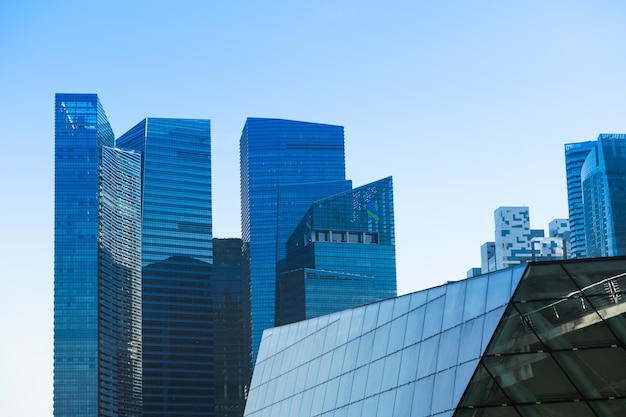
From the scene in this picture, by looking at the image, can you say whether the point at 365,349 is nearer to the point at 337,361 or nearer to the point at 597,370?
→ the point at 337,361

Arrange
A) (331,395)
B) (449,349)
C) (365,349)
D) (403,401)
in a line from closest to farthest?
(449,349)
(403,401)
(365,349)
(331,395)

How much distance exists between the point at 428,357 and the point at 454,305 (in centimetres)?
203

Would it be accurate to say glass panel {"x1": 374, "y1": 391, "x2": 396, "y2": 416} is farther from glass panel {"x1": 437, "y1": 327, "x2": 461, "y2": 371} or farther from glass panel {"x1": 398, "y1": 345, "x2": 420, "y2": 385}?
glass panel {"x1": 437, "y1": 327, "x2": 461, "y2": 371}

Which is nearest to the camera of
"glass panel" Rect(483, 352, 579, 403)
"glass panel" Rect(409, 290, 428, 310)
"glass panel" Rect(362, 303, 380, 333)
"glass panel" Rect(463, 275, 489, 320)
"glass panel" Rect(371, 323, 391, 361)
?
"glass panel" Rect(483, 352, 579, 403)

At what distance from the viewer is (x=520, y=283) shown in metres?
34.1

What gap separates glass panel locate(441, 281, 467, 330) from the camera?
1458 inches

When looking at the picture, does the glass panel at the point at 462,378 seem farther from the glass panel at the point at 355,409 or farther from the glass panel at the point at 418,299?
the glass panel at the point at 355,409

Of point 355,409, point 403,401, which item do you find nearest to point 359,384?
point 355,409

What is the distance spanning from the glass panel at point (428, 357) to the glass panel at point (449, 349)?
1.39 ft

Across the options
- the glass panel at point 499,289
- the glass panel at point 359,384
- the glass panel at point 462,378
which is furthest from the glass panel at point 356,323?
the glass panel at point 462,378

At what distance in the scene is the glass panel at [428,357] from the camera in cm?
3747

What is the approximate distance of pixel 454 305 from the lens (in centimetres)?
3772

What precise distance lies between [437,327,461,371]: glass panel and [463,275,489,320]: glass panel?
0.70 meters

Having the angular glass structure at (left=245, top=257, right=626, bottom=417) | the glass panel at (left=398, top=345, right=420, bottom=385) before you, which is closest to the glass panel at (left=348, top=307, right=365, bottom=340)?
the glass panel at (left=398, top=345, right=420, bottom=385)
